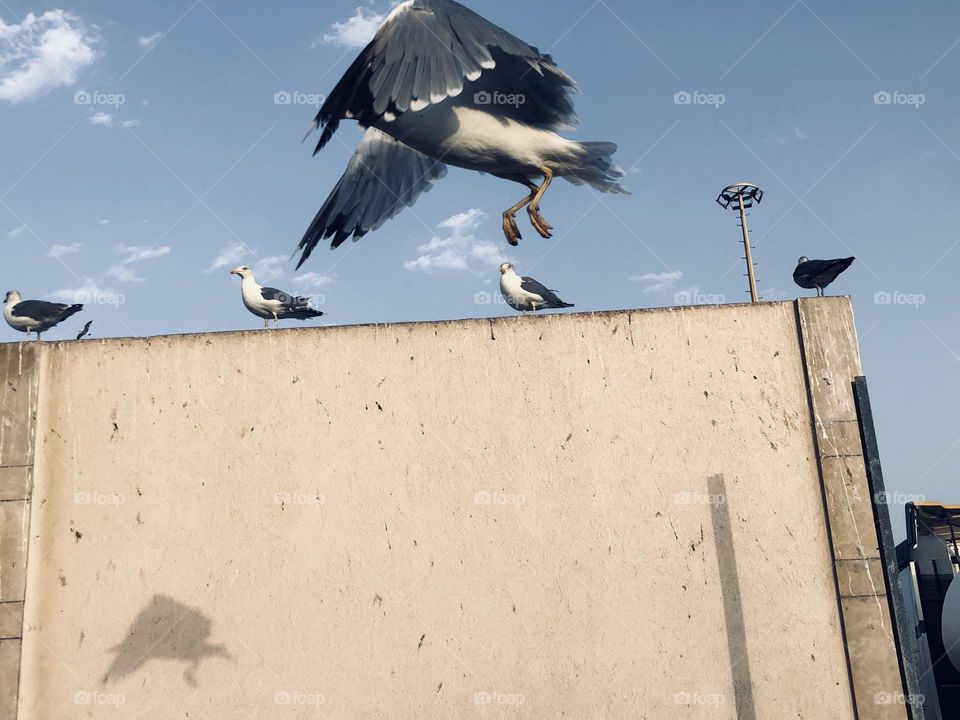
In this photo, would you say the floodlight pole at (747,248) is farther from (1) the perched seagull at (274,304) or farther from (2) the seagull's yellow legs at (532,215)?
(1) the perched seagull at (274,304)

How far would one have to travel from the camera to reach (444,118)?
1106cm

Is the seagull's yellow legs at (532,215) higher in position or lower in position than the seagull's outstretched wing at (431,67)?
lower

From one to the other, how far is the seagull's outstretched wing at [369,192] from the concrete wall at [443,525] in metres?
3.78

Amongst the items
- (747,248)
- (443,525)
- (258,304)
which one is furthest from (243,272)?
(747,248)

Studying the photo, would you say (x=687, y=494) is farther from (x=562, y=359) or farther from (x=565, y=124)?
(x=565, y=124)

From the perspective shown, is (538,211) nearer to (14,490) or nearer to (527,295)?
(527,295)

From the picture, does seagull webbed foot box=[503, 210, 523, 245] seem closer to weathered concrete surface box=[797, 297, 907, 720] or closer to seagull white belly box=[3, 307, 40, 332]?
weathered concrete surface box=[797, 297, 907, 720]

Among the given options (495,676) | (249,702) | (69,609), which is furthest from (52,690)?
(495,676)

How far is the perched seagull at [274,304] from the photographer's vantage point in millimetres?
9883

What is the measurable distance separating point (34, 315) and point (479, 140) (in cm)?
620

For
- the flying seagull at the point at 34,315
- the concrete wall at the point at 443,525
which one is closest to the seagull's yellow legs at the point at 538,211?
the concrete wall at the point at 443,525

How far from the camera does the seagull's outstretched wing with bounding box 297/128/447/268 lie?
12.2m

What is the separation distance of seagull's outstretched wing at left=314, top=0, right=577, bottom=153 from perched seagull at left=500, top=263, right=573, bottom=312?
101 inches

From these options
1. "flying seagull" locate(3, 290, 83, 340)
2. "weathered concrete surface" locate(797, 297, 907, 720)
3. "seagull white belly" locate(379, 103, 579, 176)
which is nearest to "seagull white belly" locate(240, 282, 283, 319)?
"flying seagull" locate(3, 290, 83, 340)
